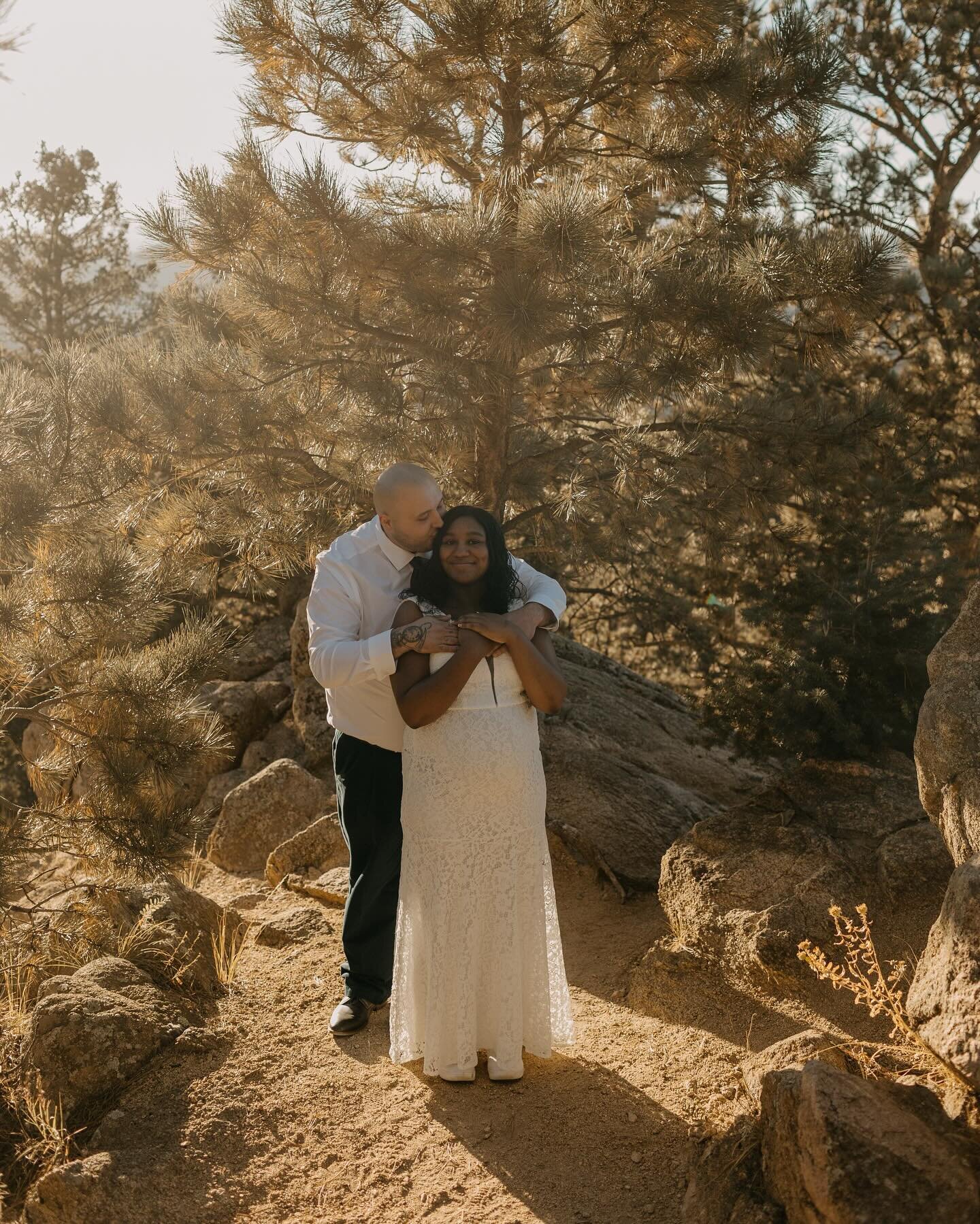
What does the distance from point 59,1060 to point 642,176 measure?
4.80 m

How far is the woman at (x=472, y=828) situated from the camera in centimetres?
348

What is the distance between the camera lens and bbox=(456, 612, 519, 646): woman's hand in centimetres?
340

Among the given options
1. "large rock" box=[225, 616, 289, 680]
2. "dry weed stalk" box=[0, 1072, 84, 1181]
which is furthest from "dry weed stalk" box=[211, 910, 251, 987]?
"large rock" box=[225, 616, 289, 680]

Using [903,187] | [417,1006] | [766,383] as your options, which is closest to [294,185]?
[417,1006]

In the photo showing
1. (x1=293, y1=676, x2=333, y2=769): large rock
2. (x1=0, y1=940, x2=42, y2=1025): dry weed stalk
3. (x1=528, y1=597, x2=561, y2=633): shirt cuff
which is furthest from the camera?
(x1=293, y1=676, x2=333, y2=769): large rock

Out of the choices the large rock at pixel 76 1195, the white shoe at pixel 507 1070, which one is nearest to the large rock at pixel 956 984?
the white shoe at pixel 507 1070

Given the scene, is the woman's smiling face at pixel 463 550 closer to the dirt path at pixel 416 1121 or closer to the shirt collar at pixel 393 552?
the shirt collar at pixel 393 552

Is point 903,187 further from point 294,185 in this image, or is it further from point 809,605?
point 294,185

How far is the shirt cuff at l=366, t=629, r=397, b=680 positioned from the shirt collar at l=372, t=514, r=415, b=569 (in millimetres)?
474

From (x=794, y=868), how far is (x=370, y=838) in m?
1.75

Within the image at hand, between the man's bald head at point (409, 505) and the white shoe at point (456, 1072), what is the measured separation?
5.55ft

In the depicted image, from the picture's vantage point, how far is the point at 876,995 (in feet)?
12.4

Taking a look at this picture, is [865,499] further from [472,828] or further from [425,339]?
[472,828]

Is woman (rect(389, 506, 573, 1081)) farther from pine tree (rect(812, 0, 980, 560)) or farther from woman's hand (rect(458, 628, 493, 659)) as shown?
pine tree (rect(812, 0, 980, 560))
